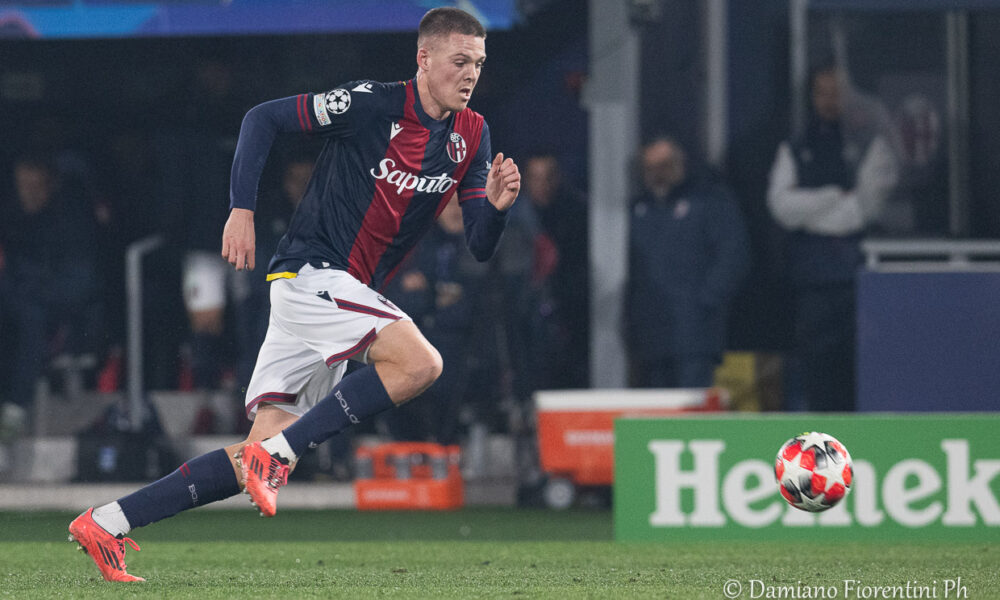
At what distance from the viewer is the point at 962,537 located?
305 inches

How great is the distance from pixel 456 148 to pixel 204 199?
6936 millimetres

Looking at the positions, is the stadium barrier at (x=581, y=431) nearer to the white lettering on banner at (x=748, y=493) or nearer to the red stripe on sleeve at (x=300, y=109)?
the white lettering on banner at (x=748, y=493)

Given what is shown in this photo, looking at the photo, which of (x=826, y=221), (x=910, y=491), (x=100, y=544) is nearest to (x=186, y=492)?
(x=100, y=544)

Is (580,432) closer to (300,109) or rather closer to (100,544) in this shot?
(300,109)

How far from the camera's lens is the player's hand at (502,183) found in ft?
17.8

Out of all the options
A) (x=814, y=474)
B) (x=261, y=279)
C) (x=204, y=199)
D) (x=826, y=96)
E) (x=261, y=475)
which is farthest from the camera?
(x=204, y=199)

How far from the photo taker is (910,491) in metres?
7.84

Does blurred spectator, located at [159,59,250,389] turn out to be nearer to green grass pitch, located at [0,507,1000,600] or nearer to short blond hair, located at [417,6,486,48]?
green grass pitch, located at [0,507,1000,600]

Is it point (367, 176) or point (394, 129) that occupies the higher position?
point (394, 129)

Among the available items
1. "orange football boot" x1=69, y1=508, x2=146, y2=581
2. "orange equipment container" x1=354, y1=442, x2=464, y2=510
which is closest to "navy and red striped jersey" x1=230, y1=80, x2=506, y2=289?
"orange football boot" x1=69, y1=508, x2=146, y2=581

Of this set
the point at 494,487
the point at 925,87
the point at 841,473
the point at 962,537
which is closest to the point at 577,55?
the point at 925,87

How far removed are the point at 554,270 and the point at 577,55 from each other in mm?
1956

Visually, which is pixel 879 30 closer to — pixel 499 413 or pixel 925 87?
pixel 925 87

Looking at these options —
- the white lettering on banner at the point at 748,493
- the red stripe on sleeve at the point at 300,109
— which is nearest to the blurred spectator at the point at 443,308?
the white lettering on banner at the point at 748,493
